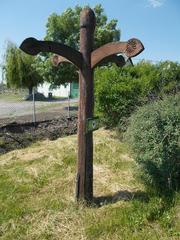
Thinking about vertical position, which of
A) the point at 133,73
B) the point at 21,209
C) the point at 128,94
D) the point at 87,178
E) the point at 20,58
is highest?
the point at 20,58

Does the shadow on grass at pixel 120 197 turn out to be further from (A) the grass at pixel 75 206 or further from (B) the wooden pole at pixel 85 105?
(B) the wooden pole at pixel 85 105

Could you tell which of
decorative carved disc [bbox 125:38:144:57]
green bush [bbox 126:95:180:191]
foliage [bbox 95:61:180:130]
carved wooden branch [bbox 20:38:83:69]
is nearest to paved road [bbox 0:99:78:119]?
foliage [bbox 95:61:180:130]

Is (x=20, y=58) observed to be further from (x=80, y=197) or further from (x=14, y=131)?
(x=80, y=197)

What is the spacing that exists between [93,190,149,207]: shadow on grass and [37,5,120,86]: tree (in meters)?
15.2

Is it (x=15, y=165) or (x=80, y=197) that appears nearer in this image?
(x=80, y=197)

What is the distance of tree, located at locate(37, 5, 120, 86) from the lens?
62.5 ft

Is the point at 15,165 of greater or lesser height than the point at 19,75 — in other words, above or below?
below

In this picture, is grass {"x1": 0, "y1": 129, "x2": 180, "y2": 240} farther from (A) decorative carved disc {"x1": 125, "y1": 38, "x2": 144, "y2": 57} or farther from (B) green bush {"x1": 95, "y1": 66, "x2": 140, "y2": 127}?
(B) green bush {"x1": 95, "y1": 66, "x2": 140, "y2": 127}

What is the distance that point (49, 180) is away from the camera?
4.77 metres

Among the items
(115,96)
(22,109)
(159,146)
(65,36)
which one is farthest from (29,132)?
(65,36)

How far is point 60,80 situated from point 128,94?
11630mm

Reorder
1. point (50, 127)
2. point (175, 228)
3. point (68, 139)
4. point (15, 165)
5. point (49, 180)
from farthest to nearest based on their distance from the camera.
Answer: point (50, 127) → point (68, 139) → point (15, 165) → point (49, 180) → point (175, 228)

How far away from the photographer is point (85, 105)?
3838 mm

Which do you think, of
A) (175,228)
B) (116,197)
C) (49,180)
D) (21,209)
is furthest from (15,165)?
(175,228)
